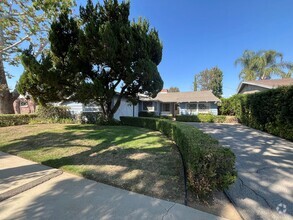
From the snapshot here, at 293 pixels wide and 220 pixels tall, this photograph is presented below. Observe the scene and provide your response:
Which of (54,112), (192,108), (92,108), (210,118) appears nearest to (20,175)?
(92,108)

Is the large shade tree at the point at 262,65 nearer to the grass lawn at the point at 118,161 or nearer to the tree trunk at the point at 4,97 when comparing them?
the grass lawn at the point at 118,161

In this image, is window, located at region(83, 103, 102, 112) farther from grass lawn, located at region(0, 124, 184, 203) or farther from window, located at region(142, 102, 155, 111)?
window, located at region(142, 102, 155, 111)

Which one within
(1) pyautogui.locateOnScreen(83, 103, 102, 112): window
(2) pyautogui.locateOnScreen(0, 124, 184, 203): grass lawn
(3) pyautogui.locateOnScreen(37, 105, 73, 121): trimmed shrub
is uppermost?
(1) pyautogui.locateOnScreen(83, 103, 102, 112): window

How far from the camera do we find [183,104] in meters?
24.4

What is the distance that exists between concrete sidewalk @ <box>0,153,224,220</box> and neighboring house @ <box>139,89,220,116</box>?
19865 millimetres

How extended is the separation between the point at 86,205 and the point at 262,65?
30208 millimetres

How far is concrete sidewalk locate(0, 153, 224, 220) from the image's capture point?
2.63 meters

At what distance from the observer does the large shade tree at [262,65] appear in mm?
24172

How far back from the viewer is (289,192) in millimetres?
3434

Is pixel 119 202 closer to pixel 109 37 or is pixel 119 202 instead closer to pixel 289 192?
pixel 289 192

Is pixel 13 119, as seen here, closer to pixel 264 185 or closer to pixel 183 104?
pixel 264 185

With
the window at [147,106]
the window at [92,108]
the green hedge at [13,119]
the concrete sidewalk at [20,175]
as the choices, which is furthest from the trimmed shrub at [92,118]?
the window at [147,106]

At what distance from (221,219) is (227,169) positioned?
34.4 inches

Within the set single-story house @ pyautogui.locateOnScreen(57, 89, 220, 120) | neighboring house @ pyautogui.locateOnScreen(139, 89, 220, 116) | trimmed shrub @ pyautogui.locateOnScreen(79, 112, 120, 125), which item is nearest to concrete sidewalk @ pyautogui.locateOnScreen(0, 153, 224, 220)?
trimmed shrub @ pyautogui.locateOnScreen(79, 112, 120, 125)
